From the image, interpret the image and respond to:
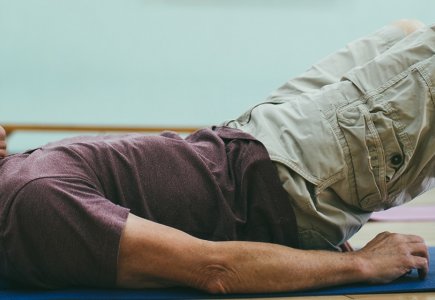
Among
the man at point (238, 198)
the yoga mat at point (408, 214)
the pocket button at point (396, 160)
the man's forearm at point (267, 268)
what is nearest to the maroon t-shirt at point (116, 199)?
the man at point (238, 198)

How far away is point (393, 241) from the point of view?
1.72 meters

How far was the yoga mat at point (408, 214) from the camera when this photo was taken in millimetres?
3162

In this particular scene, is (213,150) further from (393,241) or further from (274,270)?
(393,241)

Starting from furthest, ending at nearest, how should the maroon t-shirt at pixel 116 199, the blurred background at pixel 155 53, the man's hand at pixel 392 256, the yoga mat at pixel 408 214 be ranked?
the blurred background at pixel 155 53 < the yoga mat at pixel 408 214 < the man's hand at pixel 392 256 < the maroon t-shirt at pixel 116 199

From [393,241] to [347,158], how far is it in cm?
24

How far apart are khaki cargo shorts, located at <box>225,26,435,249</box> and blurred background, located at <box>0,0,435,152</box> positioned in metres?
2.86

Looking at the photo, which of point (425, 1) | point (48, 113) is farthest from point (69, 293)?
point (425, 1)

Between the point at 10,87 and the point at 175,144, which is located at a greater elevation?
the point at 175,144

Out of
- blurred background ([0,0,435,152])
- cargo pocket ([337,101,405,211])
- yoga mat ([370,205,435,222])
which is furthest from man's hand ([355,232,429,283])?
blurred background ([0,0,435,152])

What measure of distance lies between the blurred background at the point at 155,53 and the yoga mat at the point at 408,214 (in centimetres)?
156

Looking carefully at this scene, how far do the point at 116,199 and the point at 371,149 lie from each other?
63 cm

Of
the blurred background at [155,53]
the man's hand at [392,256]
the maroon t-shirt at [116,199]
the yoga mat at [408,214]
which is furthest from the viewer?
the blurred background at [155,53]

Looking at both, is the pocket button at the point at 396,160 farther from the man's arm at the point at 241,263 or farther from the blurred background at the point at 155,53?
the blurred background at the point at 155,53

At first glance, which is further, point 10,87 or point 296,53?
point 296,53
